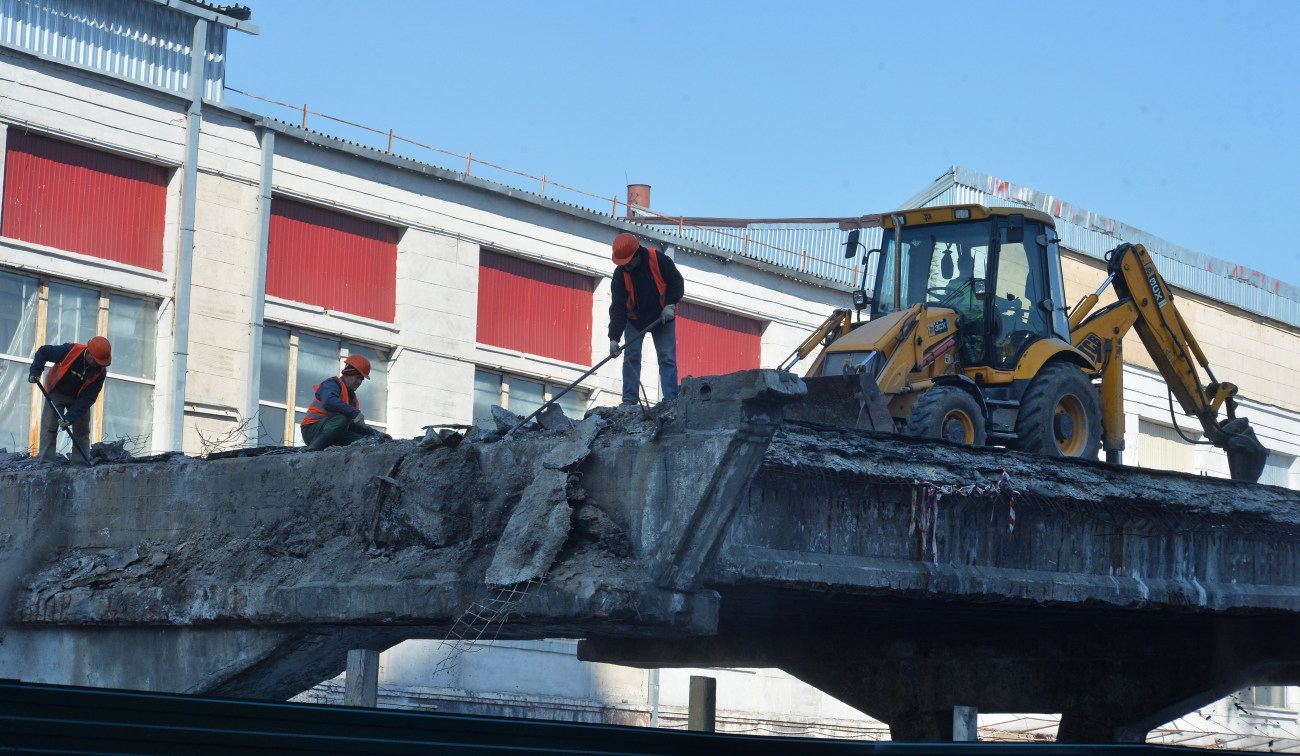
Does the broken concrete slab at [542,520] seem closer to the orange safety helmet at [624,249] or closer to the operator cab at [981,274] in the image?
the orange safety helmet at [624,249]

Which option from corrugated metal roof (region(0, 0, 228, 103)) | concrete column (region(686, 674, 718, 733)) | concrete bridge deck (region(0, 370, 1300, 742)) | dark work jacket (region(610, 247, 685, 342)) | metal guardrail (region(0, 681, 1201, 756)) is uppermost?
corrugated metal roof (region(0, 0, 228, 103))

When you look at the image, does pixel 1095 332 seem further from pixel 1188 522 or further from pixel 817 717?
pixel 817 717

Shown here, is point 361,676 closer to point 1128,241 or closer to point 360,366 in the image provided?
point 360,366

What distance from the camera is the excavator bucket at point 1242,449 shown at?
16031 mm

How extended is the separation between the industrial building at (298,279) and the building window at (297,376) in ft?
0.13

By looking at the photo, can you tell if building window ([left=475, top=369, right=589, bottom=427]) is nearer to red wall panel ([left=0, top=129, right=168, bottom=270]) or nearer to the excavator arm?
red wall panel ([left=0, top=129, right=168, bottom=270])

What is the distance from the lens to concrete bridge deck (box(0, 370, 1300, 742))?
8.62 m

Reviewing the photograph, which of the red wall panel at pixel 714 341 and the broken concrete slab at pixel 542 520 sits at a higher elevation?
the red wall panel at pixel 714 341

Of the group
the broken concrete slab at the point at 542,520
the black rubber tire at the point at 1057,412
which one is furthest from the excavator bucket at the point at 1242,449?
the broken concrete slab at the point at 542,520

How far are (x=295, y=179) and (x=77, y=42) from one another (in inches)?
162

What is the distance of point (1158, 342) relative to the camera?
53.8 feet

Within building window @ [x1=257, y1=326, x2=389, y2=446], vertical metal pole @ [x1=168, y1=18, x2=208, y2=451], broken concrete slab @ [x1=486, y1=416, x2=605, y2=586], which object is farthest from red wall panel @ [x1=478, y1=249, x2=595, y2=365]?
broken concrete slab @ [x1=486, y1=416, x2=605, y2=586]

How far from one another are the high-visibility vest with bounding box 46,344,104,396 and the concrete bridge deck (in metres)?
1.63

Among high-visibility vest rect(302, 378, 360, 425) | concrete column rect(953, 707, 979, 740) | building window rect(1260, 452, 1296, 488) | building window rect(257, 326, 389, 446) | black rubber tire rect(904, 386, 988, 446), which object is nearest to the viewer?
black rubber tire rect(904, 386, 988, 446)
